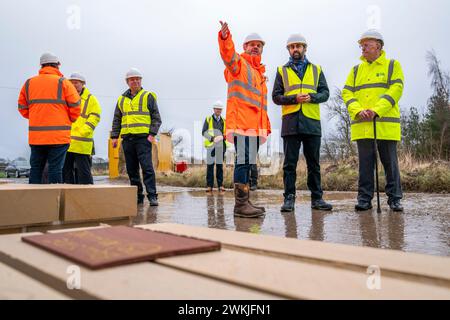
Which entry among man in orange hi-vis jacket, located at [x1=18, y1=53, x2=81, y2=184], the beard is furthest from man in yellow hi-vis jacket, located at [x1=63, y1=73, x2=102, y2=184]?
the beard

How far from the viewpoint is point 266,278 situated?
0.93 meters

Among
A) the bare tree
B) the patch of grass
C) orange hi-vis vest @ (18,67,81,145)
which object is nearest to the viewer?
orange hi-vis vest @ (18,67,81,145)

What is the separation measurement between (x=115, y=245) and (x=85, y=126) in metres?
5.77

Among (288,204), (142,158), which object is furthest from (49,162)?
(288,204)

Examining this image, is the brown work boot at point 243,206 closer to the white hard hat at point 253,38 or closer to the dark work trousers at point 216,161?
the white hard hat at point 253,38

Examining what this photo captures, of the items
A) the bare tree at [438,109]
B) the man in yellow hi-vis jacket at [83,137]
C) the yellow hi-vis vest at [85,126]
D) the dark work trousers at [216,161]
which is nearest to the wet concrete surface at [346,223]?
the man in yellow hi-vis jacket at [83,137]

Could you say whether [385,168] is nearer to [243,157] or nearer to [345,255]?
[243,157]

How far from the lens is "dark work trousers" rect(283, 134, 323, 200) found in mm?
5328

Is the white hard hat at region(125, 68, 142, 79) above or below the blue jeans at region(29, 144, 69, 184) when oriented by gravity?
above

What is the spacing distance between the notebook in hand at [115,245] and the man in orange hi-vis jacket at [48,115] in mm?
3985

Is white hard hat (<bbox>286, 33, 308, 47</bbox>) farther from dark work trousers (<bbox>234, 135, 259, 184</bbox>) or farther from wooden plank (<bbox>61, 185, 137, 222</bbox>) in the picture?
wooden plank (<bbox>61, 185, 137, 222</bbox>)

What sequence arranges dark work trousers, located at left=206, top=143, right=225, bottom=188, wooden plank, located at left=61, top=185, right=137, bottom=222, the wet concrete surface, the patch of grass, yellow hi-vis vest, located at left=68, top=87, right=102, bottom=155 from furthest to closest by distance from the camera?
dark work trousers, located at left=206, top=143, right=225, bottom=188
the patch of grass
yellow hi-vis vest, located at left=68, top=87, right=102, bottom=155
the wet concrete surface
wooden plank, located at left=61, top=185, right=137, bottom=222
